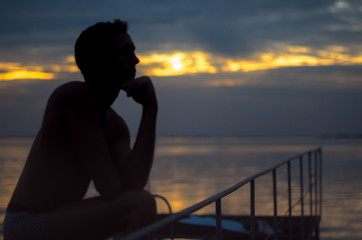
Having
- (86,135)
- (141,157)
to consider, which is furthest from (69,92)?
(141,157)

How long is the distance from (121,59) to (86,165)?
0.27 m

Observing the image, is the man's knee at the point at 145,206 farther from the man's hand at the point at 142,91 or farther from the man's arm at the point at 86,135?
the man's hand at the point at 142,91

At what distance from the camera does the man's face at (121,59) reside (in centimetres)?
127

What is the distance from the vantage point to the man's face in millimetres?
1268

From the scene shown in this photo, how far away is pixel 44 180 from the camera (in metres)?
1.24

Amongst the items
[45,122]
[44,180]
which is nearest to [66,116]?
[45,122]

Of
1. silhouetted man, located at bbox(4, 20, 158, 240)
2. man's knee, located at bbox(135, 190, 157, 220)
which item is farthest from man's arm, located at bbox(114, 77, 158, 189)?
man's knee, located at bbox(135, 190, 157, 220)

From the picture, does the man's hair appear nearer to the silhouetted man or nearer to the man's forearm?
the silhouetted man

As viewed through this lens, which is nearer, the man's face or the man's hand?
the man's face

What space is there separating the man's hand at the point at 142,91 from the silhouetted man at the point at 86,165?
7cm

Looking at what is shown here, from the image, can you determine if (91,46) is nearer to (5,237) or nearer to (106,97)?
(106,97)

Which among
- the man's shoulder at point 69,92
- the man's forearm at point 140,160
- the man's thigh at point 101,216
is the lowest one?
the man's thigh at point 101,216

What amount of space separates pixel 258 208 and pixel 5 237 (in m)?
12.3

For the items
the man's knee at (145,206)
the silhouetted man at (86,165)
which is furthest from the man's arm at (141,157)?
the man's knee at (145,206)
